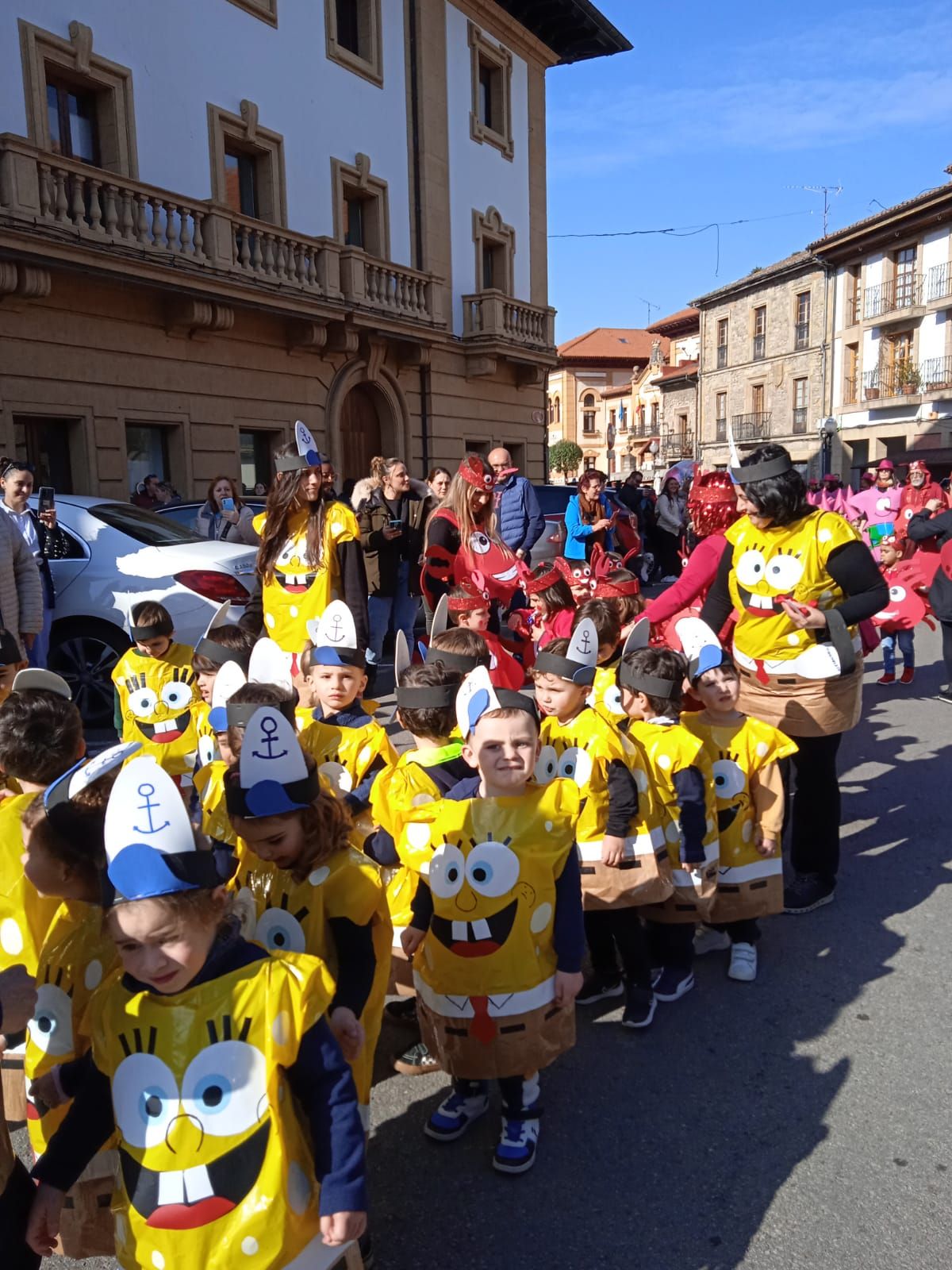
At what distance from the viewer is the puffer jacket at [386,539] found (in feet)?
24.8

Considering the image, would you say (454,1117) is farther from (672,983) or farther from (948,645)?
(948,645)

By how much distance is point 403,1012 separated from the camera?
333cm

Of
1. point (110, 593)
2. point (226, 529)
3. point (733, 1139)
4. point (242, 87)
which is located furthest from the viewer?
point (242, 87)

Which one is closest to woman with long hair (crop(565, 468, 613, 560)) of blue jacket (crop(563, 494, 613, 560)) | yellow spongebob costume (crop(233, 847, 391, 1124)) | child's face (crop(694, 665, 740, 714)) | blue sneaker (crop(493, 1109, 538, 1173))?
blue jacket (crop(563, 494, 613, 560))

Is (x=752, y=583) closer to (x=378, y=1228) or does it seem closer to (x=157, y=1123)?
(x=378, y=1228)

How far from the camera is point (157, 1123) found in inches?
67.6

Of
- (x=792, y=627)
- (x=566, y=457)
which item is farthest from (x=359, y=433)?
(x=566, y=457)

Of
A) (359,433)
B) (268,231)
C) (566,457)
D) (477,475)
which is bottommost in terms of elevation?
(477,475)

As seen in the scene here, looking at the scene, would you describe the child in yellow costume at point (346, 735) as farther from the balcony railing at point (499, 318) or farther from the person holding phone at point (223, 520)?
the balcony railing at point (499, 318)

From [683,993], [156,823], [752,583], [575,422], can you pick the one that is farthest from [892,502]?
[575,422]

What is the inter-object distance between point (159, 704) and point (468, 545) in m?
1.99

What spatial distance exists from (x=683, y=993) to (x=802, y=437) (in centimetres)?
3935

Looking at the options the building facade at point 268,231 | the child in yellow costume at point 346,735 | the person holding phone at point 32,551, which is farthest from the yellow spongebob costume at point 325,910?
the building facade at point 268,231

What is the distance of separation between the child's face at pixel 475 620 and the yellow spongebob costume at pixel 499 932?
2568mm
